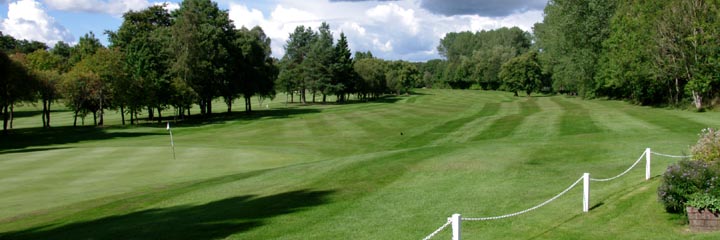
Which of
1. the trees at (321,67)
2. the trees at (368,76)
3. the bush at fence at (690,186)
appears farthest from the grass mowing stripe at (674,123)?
the trees at (368,76)

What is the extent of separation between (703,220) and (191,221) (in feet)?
35.7

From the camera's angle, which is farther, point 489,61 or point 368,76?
point 489,61

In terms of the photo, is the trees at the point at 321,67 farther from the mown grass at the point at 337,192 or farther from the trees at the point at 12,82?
the mown grass at the point at 337,192

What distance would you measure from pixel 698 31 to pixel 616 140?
1169 inches

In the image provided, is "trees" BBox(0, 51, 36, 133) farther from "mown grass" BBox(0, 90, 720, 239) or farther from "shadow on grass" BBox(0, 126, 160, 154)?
"mown grass" BBox(0, 90, 720, 239)

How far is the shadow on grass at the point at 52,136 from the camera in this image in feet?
148

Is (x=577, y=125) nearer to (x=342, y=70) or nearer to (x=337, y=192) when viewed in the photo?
(x=337, y=192)

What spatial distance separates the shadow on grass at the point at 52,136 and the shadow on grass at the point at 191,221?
35.1 m

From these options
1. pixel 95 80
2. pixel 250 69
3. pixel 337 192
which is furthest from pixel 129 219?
pixel 250 69

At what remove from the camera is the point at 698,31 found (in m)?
46.5

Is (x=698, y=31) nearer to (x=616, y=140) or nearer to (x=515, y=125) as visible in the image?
(x=515, y=125)

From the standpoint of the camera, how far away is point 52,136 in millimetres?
50375

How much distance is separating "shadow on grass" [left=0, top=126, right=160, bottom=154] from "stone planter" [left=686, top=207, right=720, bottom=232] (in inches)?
1846

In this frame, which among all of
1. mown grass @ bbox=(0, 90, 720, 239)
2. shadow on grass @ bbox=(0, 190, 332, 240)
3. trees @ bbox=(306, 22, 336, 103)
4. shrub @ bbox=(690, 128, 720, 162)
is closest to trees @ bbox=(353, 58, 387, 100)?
trees @ bbox=(306, 22, 336, 103)
